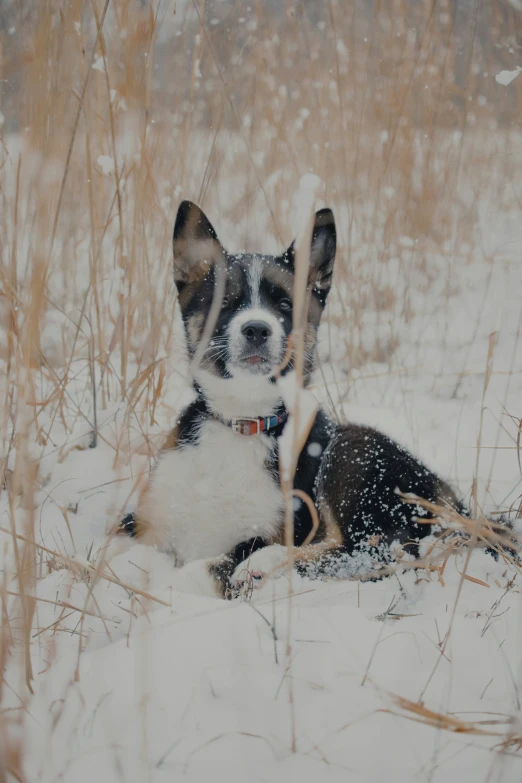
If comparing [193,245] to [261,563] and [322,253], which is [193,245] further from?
[261,563]

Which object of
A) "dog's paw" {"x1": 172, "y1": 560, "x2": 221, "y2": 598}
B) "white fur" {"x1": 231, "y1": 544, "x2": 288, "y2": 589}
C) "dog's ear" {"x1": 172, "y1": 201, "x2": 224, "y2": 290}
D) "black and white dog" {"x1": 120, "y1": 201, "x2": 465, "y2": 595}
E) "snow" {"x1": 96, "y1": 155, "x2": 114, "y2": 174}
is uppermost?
"snow" {"x1": 96, "y1": 155, "x2": 114, "y2": 174}

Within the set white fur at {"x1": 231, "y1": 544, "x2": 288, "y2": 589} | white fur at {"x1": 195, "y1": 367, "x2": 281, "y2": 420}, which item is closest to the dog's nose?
white fur at {"x1": 195, "y1": 367, "x2": 281, "y2": 420}

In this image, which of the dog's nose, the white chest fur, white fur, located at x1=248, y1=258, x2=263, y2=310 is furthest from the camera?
white fur, located at x1=248, y1=258, x2=263, y2=310

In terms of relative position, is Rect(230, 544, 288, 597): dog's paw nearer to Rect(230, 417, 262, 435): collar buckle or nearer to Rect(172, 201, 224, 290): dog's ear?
Rect(230, 417, 262, 435): collar buckle

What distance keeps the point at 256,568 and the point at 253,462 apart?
1.61 feet

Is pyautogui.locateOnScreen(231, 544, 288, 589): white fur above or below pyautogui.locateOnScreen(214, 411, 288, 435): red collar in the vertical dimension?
below

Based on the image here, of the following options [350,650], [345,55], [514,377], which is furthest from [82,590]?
[345,55]

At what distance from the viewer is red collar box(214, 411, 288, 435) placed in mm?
2479

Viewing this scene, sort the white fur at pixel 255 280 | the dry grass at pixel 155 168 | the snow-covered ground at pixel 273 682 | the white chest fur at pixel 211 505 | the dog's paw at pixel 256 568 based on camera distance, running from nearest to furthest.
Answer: the snow-covered ground at pixel 273 682 < the dry grass at pixel 155 168 < the dog's paw at pixel 256 568 < the white chest fur at pixel 211 505 < the white fur at pixel 255 280

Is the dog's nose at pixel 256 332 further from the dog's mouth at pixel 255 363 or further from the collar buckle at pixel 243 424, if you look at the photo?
the collar buckle at pixel 243 424

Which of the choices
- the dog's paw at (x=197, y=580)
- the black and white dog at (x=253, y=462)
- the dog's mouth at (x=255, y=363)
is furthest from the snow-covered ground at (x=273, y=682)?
the dog's mouth at (x=255, y=363)

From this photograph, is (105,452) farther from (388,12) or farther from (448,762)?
(388,12)

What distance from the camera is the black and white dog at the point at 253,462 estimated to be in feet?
7.54

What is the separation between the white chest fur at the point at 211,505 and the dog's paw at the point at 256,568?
15cm
